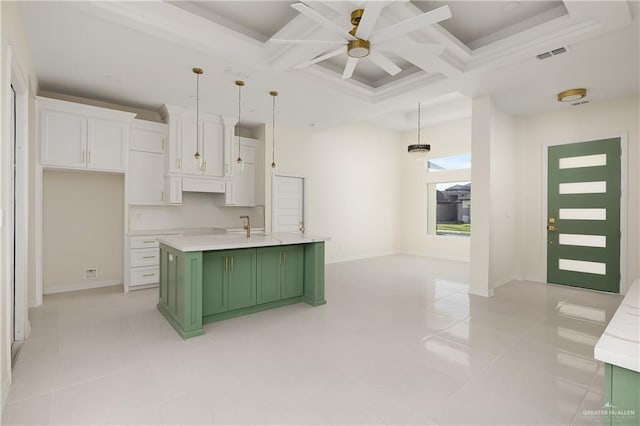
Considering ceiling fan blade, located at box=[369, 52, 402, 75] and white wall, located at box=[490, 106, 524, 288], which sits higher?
ceiling fan blade, located at box=[369, 52, 402, 75]

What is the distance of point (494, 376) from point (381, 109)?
13.8ft

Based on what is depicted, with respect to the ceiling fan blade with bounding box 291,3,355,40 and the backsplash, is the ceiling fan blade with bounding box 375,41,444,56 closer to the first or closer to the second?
the ceiling fan blade with bounding box 291,3,355,40

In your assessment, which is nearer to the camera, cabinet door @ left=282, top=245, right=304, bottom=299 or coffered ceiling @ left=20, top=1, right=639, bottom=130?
coffered ceiling @ left=20, top=1, right=639, bottom=130

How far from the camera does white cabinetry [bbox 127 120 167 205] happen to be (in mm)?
4980

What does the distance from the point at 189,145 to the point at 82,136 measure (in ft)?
4.77

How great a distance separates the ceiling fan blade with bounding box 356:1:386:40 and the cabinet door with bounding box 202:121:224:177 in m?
3.72

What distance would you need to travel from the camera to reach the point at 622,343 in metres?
1.18

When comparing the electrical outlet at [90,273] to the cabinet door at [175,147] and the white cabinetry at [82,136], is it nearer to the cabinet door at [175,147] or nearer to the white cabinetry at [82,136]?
the white cabinetry at [82,136]

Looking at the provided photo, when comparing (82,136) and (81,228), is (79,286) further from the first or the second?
(82,136)

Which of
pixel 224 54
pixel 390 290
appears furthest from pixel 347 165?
pixel 224 54

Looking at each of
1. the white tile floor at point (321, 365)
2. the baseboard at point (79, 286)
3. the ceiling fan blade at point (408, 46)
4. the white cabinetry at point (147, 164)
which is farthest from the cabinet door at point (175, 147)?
the ceiling fan blade at point (408, 46)

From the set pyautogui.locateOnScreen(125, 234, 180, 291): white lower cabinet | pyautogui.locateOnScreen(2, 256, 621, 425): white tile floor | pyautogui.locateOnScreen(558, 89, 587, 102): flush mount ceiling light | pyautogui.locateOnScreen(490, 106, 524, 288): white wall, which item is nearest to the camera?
pyautogui.locateOnScreen(2, 256, 621, 425): white tile floor

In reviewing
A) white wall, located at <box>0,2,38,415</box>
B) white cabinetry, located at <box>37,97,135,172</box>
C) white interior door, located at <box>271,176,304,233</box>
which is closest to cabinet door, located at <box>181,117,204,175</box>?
white cabinetry, located at <box>37,97,135,172</box>

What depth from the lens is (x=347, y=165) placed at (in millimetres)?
7723
